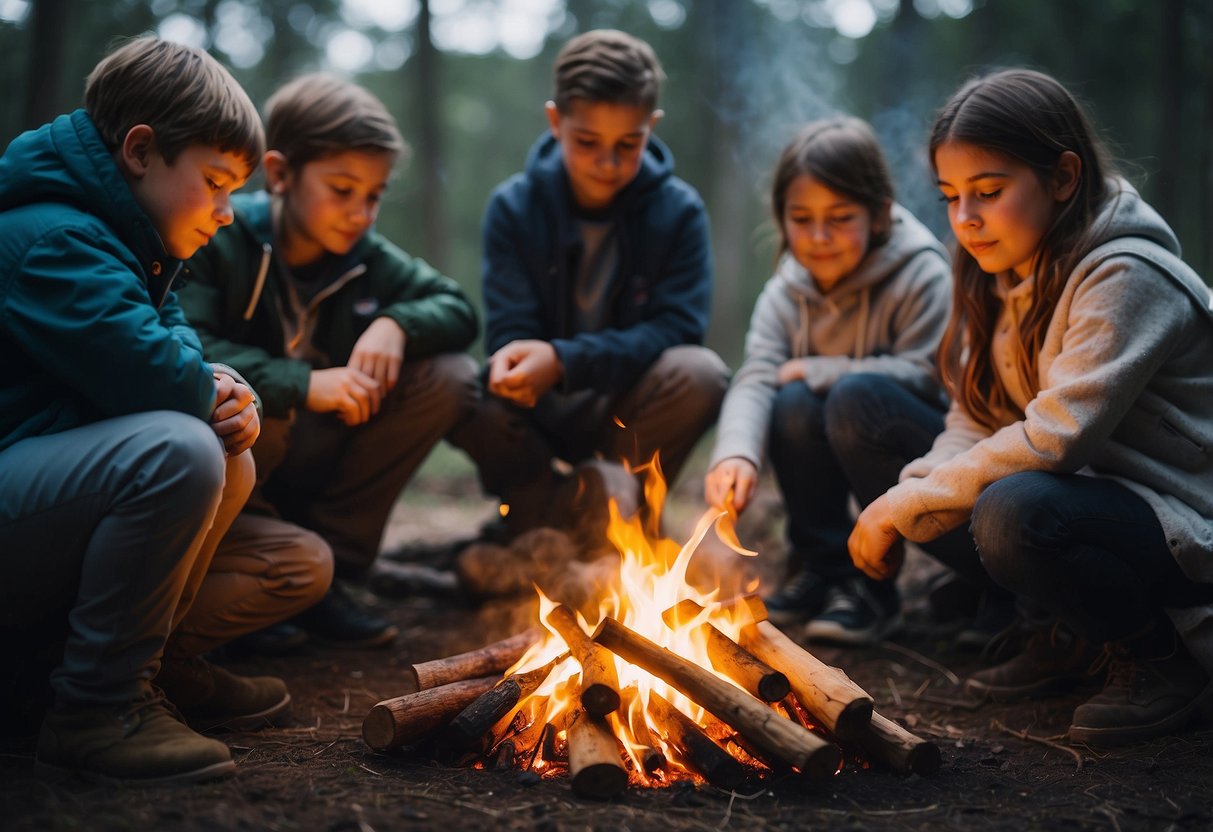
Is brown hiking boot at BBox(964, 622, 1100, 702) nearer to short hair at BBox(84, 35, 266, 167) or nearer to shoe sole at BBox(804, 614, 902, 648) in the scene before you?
shoe sole at BBox(804, 614, 902, 648)

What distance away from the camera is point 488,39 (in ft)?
38.7

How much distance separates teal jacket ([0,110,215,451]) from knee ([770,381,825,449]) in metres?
2.04

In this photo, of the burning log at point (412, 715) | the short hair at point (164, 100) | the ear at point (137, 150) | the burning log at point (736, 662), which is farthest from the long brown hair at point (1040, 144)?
the ear at point (137, 150)

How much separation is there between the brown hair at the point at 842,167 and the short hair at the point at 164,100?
77.2 inches

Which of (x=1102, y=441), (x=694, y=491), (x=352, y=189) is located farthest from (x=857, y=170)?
(x=694, y=491)

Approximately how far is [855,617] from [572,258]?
184 cm

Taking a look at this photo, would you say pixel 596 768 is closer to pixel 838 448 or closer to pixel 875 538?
pixel 875 538

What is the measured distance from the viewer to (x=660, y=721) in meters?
2.27

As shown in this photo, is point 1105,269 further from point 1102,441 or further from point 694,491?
point 694,491

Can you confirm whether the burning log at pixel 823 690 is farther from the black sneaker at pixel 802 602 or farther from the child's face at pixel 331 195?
the child's face at pixel 331 195

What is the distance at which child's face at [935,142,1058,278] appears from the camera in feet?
8.61

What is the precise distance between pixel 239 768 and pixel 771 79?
28.4 feet

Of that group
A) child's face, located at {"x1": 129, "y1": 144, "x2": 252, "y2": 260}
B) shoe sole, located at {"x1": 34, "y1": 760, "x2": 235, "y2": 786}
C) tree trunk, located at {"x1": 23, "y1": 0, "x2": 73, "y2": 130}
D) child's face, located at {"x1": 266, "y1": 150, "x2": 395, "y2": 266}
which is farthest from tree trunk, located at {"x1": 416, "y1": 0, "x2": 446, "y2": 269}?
shoe sole, located at {"x1": 34, "y1": 760, "x2": 235, "y2": 786}

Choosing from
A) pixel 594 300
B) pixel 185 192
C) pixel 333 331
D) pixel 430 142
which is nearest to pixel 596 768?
pixel 185 192
